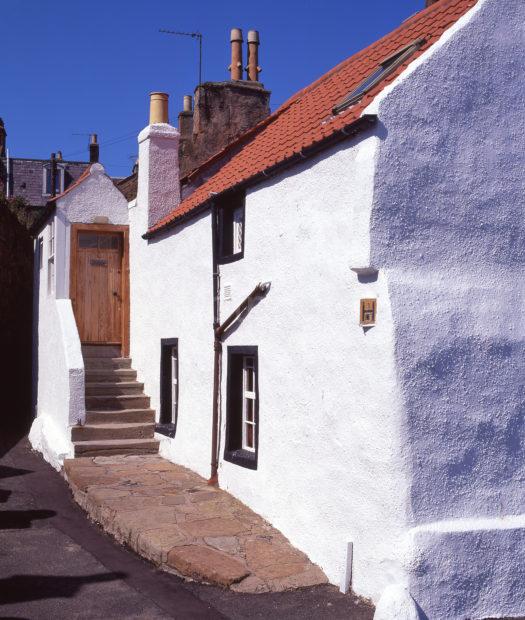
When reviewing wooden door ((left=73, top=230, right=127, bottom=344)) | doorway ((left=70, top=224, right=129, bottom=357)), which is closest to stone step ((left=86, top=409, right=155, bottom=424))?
doorway ((left=70, top=224, right=129, bottom=357))

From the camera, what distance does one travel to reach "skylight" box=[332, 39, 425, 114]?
8.05 metres

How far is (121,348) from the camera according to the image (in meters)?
14.4

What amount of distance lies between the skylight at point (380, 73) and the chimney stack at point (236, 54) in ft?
22.0

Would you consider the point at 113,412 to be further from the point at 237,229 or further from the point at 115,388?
the point at 237,229

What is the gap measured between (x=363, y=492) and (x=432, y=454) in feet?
2.22

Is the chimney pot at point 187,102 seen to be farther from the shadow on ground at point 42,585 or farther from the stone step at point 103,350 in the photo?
the shadow on ground at point 42,585

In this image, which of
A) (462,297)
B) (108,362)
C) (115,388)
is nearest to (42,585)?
(462,297)

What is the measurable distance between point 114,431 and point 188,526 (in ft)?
13.9

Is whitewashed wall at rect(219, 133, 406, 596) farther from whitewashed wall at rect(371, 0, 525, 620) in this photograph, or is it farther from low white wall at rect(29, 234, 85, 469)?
low white wall at rect(29, 234, 85, 469)

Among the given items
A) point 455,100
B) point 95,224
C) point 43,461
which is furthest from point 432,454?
point 95,224

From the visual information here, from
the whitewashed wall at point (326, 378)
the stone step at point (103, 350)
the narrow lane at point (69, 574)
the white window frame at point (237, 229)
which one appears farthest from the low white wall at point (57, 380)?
the whitewashed wall at point (326, 378)

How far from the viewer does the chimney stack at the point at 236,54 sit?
15188mm

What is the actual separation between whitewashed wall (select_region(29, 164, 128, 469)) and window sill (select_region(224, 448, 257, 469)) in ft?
10.8

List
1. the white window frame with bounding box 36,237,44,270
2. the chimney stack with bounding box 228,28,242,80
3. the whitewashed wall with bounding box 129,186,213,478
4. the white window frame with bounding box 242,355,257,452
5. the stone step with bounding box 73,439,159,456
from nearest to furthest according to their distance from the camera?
1. the white window frame with bounding box 242,355,257,452
2. the whitewashed wall with bounding box 129,186,213,478
3. the stone step with bounding box 73,439,159,456
4. the chimney stack with bounding box 228,28,242,80
5. the white window frame with bounding box 36,237,44,270
